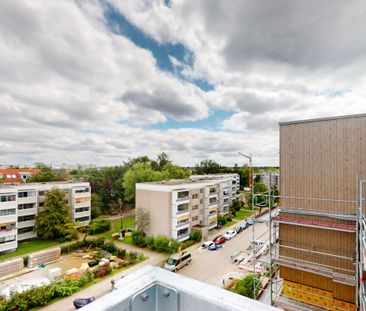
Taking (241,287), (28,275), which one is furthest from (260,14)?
(28,275)

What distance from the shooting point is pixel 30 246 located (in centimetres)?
1822

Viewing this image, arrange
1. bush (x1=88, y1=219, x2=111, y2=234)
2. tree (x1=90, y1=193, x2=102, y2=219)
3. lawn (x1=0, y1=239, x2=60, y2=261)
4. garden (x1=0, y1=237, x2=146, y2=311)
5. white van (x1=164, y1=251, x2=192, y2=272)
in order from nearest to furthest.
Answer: garden (x1=0, y1=237, x2=146, y2=311)
white van (x1=164, y1=251, x2=192, y2=272)
lawn (x1=0, y1=239, x2=60, y2=261)
bush (x1=88, y1=219, x2=111, y2=234)
tree (x1=90, y1=193, x2=102, y2=219)

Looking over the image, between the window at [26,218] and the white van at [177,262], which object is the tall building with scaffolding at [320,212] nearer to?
the white van at [177,262]

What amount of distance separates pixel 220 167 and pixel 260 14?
44958 millimetres

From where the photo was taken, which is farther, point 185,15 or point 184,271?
point 184,271

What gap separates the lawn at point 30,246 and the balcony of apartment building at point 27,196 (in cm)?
338

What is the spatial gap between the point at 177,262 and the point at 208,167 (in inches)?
1483

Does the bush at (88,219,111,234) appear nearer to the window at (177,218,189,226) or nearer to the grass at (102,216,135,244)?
the grass at (102,216,135,244)

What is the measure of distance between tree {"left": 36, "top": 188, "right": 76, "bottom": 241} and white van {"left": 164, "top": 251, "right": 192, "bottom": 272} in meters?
9.75

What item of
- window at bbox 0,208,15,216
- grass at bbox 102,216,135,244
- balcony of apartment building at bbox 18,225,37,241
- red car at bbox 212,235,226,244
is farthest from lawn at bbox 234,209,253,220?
Answer: window at bbox 0,208,15,216

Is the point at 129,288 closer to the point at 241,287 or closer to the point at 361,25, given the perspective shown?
the point at 361,25

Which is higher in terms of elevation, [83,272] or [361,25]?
[361,25]

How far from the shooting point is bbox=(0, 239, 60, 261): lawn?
16.5 metres

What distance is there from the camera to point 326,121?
6742 millimetres
